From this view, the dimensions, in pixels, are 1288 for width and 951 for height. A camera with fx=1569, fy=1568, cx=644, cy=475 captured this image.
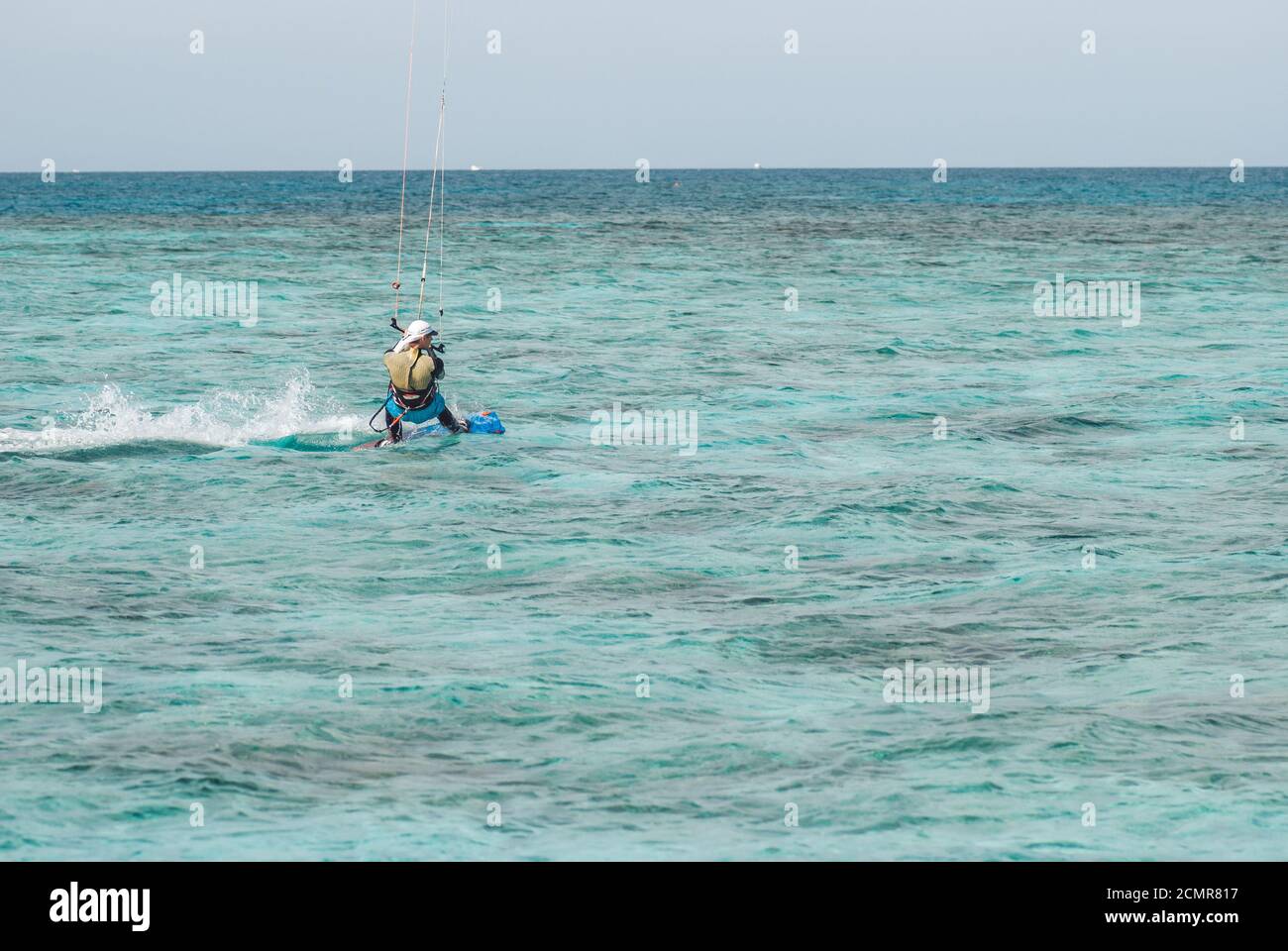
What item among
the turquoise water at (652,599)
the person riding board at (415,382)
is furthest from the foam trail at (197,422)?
the person riding board at (415,382)

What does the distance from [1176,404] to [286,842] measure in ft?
63.7

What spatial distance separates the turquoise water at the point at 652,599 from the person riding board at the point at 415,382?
0.50 meters

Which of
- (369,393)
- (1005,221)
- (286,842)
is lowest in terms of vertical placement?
(286,842)

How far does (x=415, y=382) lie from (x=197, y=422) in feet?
16.1

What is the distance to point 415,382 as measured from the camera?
63.5 feet

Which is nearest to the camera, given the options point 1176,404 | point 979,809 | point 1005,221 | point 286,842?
point 286,842

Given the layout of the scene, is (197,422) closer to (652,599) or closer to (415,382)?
(415,382)

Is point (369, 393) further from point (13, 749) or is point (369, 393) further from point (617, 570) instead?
point (13, 749)

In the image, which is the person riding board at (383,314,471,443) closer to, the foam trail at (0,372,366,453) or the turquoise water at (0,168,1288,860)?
the turquoise water at (0,168,1288,860)

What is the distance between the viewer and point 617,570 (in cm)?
1478

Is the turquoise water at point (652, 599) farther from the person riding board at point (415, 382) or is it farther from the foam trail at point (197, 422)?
the person riding board at point (415, 382)

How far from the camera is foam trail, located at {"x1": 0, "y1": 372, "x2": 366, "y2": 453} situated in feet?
68.0
